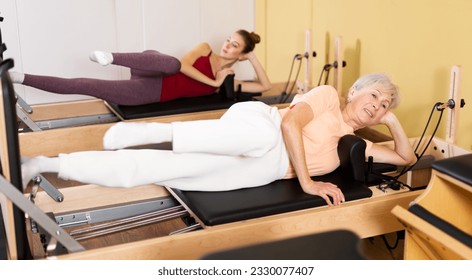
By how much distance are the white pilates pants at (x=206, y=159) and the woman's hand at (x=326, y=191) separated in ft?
0.53

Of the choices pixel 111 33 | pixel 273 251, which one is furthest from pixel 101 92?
pixel 273 251

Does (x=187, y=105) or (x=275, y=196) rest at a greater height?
(x=187, y=105)

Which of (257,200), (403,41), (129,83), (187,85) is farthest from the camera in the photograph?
(187,85)

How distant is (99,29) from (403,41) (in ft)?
7.08

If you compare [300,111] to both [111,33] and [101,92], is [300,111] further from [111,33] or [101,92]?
[111,33]

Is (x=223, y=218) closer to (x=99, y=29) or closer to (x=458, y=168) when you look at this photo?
(x=458, y=168)

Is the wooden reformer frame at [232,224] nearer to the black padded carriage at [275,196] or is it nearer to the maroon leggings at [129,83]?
the black padded carriage at [275,196]

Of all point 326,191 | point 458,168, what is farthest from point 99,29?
point 458,168

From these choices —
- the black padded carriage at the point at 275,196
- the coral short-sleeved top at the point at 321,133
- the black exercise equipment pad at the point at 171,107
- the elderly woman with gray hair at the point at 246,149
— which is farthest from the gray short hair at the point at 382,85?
the black exercise equipment pad at the point at 171,107

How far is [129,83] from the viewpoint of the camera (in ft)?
12.5

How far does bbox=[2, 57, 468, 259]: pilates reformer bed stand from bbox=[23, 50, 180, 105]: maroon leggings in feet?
3.60

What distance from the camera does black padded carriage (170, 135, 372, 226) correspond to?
240 centimetres

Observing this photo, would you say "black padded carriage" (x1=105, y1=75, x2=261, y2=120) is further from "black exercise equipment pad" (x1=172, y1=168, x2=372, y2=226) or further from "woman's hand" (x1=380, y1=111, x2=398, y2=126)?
"woman's hand" (x1=380, y1=111, x2=398, y2=126)

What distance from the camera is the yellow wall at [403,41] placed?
3.25m
